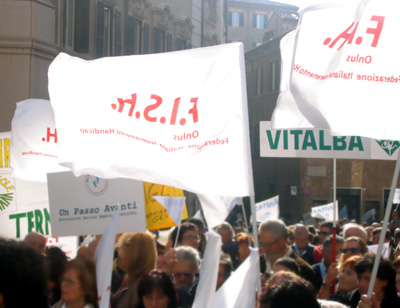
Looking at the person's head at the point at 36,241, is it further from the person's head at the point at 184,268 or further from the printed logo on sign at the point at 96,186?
the person's head at the point at 184,268

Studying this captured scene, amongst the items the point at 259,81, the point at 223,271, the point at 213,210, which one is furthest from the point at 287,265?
the point at 259,81

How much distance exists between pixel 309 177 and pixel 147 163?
37.3 meters

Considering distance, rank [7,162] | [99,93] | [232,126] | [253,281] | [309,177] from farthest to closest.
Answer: [309,177] < [7,162] < [99,93] < [232,126] < [253,281]

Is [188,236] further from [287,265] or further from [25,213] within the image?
[287,265]

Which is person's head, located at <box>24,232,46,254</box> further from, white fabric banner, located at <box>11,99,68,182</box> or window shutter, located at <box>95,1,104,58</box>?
window shutter, located at <box>95,1,104,58</box>

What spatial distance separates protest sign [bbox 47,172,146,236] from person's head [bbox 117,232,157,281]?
0.37 metres

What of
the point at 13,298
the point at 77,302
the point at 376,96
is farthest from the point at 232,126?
the point at 13,298

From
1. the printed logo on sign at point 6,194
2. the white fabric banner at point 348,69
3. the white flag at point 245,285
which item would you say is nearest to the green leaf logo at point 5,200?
the printed logo on sign at point 6,194

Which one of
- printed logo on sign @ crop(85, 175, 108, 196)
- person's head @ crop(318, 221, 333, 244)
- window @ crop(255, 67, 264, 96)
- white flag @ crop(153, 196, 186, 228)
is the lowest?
person's head @ crop(318, 221, 333, 244)

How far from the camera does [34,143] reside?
889 centimetres

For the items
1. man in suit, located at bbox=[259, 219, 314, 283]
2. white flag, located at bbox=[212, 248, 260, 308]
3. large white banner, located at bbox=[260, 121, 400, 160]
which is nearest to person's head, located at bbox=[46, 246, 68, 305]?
white flag, located at bbox=[212, 248, 260, 308]

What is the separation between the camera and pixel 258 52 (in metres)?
48.9

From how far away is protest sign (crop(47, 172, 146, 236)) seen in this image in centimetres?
673

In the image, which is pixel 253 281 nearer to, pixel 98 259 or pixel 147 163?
pixel 98 259
